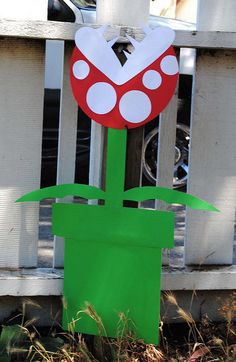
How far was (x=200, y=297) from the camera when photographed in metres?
3.33

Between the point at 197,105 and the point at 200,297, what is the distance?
2.74 feet

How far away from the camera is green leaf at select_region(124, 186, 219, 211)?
281 cm

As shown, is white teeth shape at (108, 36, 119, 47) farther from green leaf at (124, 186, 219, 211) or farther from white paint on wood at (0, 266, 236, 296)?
white paint on wood at (0, 266, 236, 296)

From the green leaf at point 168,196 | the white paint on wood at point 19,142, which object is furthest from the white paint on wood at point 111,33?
the green leaf at point 168,196

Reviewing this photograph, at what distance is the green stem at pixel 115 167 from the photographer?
2889 mm

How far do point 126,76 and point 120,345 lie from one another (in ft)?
3.33

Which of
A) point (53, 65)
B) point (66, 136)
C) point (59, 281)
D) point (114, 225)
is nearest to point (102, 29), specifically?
point (66, 136)

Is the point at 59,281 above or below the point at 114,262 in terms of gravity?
below

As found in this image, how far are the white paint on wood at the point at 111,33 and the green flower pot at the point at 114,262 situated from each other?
67 centimetres

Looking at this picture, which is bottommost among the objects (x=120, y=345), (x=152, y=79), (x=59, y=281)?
(x=120, y=345)

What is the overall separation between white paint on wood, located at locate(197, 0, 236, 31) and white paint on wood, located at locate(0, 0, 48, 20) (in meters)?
0.65

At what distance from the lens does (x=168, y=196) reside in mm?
2832

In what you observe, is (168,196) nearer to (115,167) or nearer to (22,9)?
(115,167)

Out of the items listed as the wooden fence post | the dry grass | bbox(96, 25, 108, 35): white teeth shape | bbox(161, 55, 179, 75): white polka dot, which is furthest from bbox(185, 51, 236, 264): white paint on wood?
bbox(96, 25, 108, 35): white teeth shape
